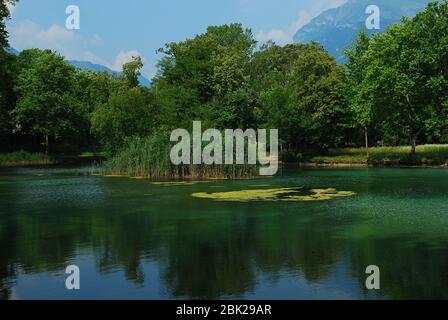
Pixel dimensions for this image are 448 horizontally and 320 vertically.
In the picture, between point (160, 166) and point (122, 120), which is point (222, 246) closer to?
point (160, 166)

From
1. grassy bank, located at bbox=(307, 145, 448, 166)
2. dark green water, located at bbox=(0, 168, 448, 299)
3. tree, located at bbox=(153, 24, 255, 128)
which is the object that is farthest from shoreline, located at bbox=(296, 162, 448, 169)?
dark green water, located at bbox=(0, 168, 448, 299)

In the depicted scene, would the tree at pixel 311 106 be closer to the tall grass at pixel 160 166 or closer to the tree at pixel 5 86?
the tall grass at pixel 160 166

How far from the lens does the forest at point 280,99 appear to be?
50.2 m

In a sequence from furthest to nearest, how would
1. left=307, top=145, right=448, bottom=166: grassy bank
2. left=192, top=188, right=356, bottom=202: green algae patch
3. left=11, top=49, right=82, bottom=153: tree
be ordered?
left=11, top=49, right=82, bottom=153: tree → left=307, top=145, right=448, bottom=166: grassy bank → left=192, top=188, right=356, bottom=202: green algae patch

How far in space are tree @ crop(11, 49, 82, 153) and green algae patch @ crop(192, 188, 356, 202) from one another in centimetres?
4136

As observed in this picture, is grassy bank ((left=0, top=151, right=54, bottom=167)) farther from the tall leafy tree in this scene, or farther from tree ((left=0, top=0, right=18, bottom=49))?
the tall leafy tree

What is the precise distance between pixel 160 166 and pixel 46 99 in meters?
30.4

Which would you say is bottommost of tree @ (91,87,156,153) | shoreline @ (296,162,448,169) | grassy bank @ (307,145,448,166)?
shoreline @ (296,162,448,169)

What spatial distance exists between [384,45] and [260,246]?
134 ft

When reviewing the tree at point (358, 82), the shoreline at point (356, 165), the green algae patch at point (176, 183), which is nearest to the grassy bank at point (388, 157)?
the shoreline at point (356, 165)

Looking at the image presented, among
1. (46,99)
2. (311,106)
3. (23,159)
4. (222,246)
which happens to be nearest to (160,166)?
(311,106)

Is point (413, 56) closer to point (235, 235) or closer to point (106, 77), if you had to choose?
point (235, 235)

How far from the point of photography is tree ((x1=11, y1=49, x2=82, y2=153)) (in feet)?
211
